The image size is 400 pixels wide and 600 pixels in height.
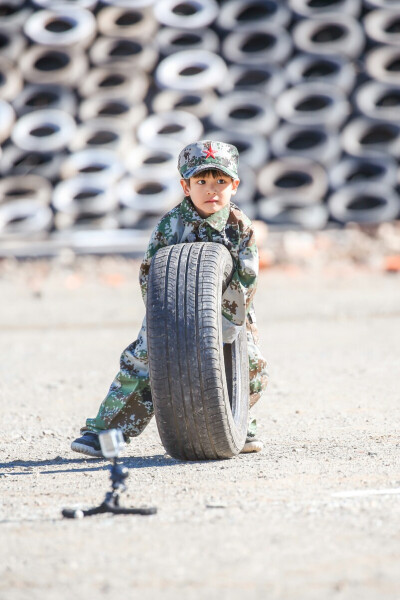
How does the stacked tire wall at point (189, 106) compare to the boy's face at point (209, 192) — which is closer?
the boy's face at point (209, 192)

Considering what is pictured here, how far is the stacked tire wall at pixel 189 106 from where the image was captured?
15.5 m

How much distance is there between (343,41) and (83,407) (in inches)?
463

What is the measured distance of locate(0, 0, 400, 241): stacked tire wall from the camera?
15.5 metres

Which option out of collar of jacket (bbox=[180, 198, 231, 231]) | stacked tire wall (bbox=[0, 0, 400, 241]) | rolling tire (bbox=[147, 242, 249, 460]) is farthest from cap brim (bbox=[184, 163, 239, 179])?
stacked tire wall (bbox=[0, 0, 400, 241])

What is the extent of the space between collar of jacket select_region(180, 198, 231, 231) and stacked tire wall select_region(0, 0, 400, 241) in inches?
428

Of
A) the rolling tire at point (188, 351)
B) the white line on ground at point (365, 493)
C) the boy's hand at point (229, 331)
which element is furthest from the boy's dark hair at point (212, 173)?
the white line on ground at point (365, 493)

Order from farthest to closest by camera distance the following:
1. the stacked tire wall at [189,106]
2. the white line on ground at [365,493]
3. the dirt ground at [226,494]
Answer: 1. the stacked tire wall at [189,106]
2. the white line on ground at [365,493]
3. the dirt ground at [226,494]

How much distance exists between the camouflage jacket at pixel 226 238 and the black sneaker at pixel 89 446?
78cm

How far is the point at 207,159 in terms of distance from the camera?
439 cm

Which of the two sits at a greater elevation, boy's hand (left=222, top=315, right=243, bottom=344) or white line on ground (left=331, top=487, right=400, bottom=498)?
boy's hand (left=222, top=315, right=243, bottom=344)

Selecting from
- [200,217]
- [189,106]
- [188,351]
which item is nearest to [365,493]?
[188,351]

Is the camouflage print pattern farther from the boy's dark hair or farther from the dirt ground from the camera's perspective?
the dirt ground

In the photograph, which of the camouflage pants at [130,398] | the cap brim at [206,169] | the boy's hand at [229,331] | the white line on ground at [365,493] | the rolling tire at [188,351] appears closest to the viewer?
the white line on ground at [365,493]

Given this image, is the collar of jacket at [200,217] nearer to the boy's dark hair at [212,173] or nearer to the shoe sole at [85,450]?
the boy's dark hair at [212,173]
